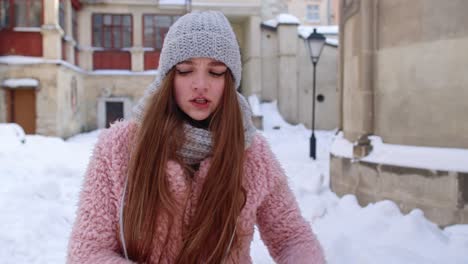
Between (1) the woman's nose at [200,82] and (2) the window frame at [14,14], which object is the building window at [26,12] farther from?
(1) the woman's nose at [200,82]

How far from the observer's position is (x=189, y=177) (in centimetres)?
161

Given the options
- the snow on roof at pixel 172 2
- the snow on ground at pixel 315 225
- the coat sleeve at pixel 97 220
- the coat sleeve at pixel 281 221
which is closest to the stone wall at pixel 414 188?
the snow on ground at pixel 315 225

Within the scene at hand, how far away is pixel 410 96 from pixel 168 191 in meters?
3.98

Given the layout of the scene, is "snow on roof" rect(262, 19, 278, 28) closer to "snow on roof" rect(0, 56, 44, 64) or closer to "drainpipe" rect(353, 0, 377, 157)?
"snow on roof" rect(0, 56, 44, 64)

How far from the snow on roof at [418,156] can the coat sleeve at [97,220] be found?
3.70m

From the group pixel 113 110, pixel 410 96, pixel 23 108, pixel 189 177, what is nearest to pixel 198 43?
pixel 189 177

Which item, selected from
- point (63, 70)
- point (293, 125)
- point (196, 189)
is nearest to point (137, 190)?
point (196, 189)

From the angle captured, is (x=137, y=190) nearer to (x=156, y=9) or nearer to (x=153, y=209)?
(x=153, y=209)

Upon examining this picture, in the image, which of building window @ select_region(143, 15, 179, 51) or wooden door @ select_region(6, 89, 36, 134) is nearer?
wooden door @ select_region(6, 89, 36, 134)

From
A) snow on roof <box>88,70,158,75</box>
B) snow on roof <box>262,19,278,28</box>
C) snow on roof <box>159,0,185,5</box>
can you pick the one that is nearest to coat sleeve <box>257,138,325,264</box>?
snow on roof <box>88,70,158,75</box>

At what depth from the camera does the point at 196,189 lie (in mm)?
1600

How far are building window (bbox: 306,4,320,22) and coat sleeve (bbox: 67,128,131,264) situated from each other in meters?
41.4

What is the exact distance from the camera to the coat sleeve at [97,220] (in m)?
1.45

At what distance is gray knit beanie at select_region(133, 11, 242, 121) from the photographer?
1.62m
